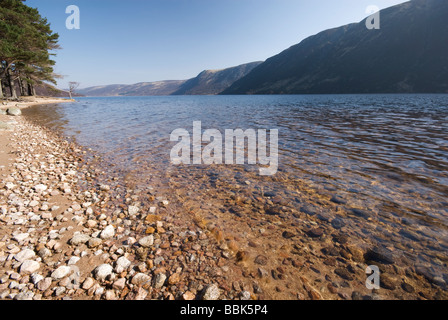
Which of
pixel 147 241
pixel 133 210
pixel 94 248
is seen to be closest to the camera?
pixel 94 248

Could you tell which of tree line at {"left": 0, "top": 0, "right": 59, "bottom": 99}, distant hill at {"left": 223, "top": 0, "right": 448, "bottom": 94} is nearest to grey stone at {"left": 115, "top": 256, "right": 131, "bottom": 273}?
tree line at {"left": 0, "top": 0, "right": 59, "bottom": 99}

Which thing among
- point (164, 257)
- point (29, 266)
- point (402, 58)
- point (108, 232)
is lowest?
point (164, 257)

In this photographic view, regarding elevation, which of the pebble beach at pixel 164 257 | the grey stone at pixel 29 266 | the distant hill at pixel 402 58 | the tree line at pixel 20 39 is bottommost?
the pebble beach at pixel 164 257

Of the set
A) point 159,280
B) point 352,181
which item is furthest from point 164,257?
point 352,181

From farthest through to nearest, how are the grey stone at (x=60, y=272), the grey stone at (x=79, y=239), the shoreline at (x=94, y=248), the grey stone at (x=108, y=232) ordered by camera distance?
1. the grey stone at (x=108, y=232)
2. the grey stone at (x=79, y=239)
3. the grey stone at (x=60, y=272)
4. the shoreline at (x=94, y=248)

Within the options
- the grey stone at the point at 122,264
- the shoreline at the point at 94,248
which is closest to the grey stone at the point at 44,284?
the shoreline at the point at 94,248

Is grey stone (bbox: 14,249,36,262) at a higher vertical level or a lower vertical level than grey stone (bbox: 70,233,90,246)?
higher

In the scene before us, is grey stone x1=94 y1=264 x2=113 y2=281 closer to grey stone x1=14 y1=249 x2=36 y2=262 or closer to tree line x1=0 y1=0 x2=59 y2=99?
grey stone x1=14 y1=249 x2=36 y2=262

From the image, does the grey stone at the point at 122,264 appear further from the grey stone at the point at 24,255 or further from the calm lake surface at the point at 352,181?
the calm lake surface at the point at 352,181

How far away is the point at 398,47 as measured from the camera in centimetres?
17275

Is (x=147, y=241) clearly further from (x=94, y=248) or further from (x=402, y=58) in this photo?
(x=402, y=58)
